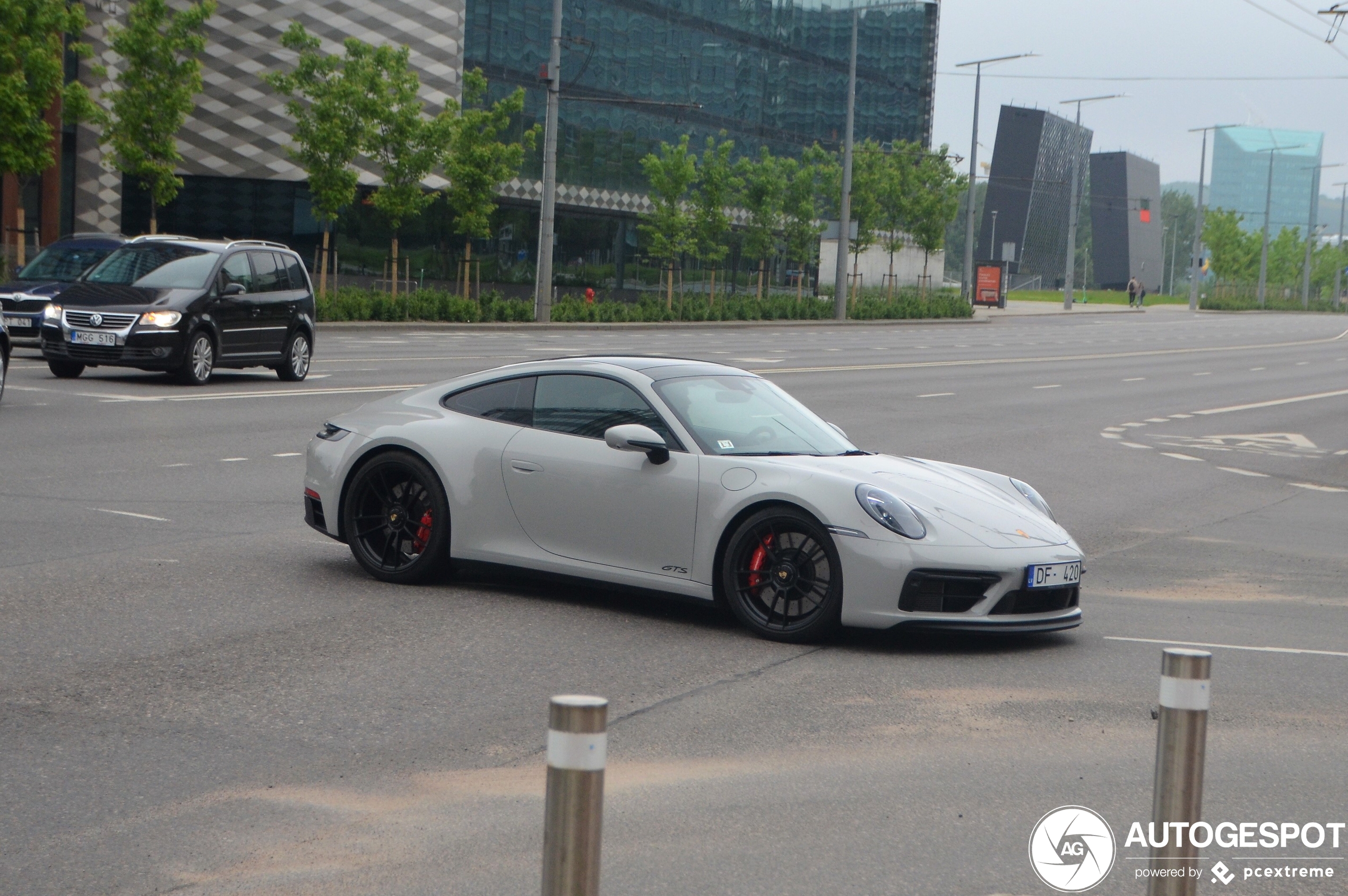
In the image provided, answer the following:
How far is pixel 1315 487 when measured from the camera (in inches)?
610

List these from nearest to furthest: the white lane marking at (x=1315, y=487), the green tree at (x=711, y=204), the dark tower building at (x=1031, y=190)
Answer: the white lane marking at (x=1315, y=487) → the green tree at (x=711, y=204) → the dark tower building at (x=1031, y=190)

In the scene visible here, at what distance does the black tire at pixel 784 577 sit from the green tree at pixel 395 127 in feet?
119

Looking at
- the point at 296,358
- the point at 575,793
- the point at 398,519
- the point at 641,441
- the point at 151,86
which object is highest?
the point at 151,86

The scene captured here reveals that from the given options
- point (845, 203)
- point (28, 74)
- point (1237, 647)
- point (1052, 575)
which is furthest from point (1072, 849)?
point (845, 203)

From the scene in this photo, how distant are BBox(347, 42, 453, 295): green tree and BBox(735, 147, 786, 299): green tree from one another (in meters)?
17.9

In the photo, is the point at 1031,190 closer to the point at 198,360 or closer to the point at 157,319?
the point at 198,360

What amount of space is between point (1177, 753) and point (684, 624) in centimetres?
435

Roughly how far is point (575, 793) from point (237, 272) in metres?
18.8

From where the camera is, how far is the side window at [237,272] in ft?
66.2

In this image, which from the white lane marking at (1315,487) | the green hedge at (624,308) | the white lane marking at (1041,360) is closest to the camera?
the white lane marking at (1315,487)

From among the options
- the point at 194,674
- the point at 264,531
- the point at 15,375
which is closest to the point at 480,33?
the point at 15,375

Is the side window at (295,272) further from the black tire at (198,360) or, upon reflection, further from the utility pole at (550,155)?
the utility pole at (550,155)

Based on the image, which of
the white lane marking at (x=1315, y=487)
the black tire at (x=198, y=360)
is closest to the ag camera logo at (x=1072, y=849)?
the white lane marking at (x=1315, y=487)

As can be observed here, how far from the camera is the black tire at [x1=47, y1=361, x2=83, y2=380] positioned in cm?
2002
